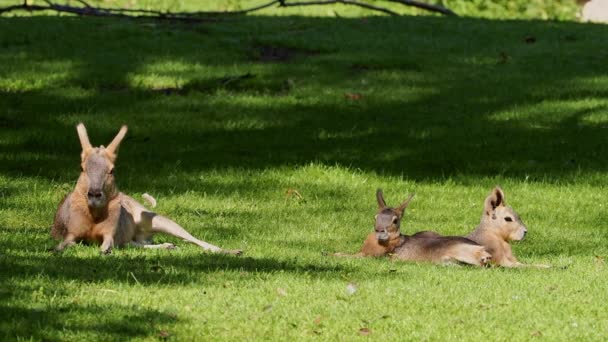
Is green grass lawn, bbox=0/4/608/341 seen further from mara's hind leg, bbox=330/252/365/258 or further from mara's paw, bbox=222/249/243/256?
mara's paw, bbox=222/249/243/256

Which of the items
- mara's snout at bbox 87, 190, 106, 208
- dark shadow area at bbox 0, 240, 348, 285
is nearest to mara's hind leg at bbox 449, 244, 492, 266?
dark shadow area at bbox 0, 240, 348, 285

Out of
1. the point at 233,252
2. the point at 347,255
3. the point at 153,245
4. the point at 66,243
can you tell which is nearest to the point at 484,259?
the point at 347,255

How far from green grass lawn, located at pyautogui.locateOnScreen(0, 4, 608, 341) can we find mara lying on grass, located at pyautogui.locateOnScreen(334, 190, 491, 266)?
1.28 feet

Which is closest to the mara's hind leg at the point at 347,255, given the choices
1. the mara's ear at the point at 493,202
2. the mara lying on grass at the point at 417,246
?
the mara lying on grass at the point at 417,246

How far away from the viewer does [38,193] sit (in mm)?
15359

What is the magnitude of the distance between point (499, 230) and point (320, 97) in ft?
33.2

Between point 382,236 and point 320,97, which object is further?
point 320,97

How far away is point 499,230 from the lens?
11984 millimetres

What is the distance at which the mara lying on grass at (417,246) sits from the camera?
37.3ft

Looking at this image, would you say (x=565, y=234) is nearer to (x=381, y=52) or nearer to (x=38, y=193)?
(x=38, y=193)

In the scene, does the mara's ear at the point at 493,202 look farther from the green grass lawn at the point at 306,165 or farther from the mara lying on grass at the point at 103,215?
the mara lying on grass at the point at 103,215

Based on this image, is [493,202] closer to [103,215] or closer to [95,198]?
[103,215]

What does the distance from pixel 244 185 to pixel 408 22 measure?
1177 cm

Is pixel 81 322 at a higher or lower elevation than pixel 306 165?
higher
